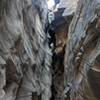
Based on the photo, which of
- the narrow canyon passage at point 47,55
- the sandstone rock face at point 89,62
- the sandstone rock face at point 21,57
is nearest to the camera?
the sandstone rock face at point 89,62

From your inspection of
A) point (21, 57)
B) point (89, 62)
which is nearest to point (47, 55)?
point (21, 57)

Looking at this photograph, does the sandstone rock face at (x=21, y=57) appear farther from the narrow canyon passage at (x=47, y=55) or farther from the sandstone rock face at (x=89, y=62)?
the sandstone rock face at (x=89, y=62)

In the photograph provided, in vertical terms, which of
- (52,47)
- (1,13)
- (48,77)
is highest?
(1,13)

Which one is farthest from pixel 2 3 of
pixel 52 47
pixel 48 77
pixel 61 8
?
pixel 52 47

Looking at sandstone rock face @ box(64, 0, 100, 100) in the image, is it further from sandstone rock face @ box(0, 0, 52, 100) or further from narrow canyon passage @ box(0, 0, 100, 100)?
sandstone rock face @ box(0, 0, 52, 100)

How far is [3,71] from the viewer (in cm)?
442

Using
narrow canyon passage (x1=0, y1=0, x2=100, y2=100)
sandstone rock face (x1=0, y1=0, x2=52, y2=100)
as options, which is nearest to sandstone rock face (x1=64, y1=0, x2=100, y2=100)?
narrow canyon passage (x1=0, y1=0, x2=100, y2=100)

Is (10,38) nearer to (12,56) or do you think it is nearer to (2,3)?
(12,56)

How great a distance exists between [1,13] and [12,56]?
31.9 inches

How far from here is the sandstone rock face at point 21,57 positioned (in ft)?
15.4

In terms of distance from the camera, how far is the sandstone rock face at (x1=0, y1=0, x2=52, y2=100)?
185 inches

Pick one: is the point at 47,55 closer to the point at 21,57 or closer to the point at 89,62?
the point at 21,57

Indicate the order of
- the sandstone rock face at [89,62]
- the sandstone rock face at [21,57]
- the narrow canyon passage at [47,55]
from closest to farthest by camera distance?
the sandstone rock face at [89,62]
the narrow canyon passage at [47,55]
the sandstone rock face at [21,57]

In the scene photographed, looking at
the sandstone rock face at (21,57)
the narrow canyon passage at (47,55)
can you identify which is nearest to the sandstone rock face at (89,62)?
the narrow canyon passage at (47,55)
